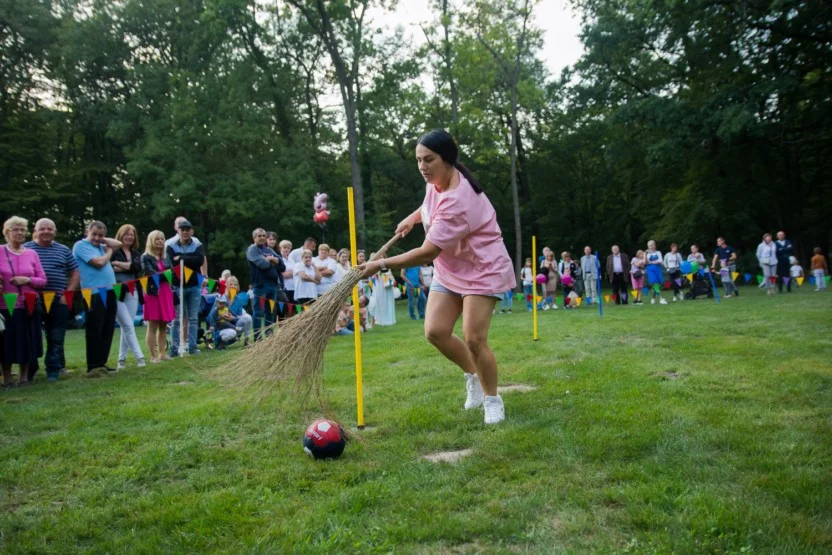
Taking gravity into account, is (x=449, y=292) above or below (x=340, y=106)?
below

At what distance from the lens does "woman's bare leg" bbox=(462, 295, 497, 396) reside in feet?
14.0

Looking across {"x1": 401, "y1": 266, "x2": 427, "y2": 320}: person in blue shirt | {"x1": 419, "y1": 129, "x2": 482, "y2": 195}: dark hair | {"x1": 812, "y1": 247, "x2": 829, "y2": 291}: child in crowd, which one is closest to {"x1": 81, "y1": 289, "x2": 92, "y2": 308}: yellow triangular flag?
{"x1": 419, "y1": 129, "x2": 482, "y2": 195}: dark hair

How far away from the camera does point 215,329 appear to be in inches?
419

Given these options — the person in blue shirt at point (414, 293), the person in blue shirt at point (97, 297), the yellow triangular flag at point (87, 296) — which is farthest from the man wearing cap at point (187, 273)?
the person in blue shirt at point (414, 293)

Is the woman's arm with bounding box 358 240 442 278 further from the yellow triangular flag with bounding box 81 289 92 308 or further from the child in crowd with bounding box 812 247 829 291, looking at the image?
the child in crowd with bounding box 812 247 829 291

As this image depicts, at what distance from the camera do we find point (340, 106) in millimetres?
33688

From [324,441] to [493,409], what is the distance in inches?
50.2

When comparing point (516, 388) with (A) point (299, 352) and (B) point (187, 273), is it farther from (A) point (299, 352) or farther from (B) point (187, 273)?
(B) point (187, 273)

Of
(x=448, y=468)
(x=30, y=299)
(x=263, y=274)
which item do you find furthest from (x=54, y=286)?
(x=448, y=468)

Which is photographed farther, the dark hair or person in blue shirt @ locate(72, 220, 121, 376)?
person in blue shirt @ locate(72, 220, 121, 376)

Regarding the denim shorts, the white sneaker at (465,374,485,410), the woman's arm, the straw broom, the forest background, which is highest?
the forest background

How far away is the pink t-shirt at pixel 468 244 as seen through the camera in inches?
162

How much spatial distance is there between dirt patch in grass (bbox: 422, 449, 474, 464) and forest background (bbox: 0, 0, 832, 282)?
73.9 feet

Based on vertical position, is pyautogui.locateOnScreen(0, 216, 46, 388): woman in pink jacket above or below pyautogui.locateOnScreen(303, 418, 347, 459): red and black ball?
above
